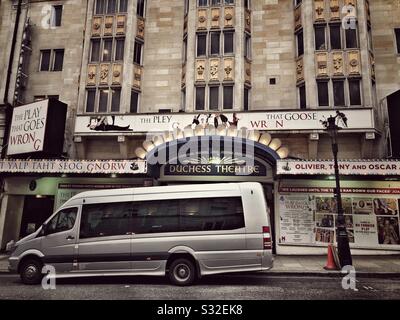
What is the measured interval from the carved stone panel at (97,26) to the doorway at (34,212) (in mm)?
10160

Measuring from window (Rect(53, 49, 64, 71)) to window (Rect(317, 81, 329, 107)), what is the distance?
15665mm

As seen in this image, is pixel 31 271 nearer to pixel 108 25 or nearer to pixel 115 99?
pixel 115 99

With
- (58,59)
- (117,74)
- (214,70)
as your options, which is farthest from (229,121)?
(58,59)

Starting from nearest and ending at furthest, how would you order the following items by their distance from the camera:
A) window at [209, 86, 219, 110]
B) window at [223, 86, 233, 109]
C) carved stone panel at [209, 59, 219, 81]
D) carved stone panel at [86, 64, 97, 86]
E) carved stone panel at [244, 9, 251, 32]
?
window at [223, 86, 233, 109] → window at [209, 86, 219, 110] → carved stone panel at [209, 59, 219, 81] → carved stone panel at [244, 9, 251, 32] → carved stone panel at [86, 64, 97, 86]

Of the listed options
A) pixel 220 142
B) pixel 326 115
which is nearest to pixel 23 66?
pixel 220 142

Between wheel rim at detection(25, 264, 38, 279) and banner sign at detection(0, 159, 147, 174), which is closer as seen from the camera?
wheel rim at detection(25, 264, 38, 279)

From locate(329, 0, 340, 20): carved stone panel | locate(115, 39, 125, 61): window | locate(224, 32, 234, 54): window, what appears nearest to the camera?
locate(329, 0, 340, 20): carved stone panel

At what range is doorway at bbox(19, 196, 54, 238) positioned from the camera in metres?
17.0

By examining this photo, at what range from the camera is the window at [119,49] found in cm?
1768

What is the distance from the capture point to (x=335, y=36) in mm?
16000

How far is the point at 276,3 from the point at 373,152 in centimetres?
1021

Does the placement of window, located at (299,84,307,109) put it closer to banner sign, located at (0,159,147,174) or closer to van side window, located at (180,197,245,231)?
banner sign, located at (0,159,147,174)

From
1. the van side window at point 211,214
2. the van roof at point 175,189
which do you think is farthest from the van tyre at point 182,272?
the van roof at point 175,189

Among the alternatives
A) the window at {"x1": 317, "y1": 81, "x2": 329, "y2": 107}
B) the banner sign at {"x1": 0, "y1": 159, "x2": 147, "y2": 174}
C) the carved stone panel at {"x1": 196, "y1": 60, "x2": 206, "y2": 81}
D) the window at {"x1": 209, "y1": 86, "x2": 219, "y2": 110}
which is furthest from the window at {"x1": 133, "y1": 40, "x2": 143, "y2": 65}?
the window at {"x1": 317, "y1": 81, "x2": 329, "y2": 107}
